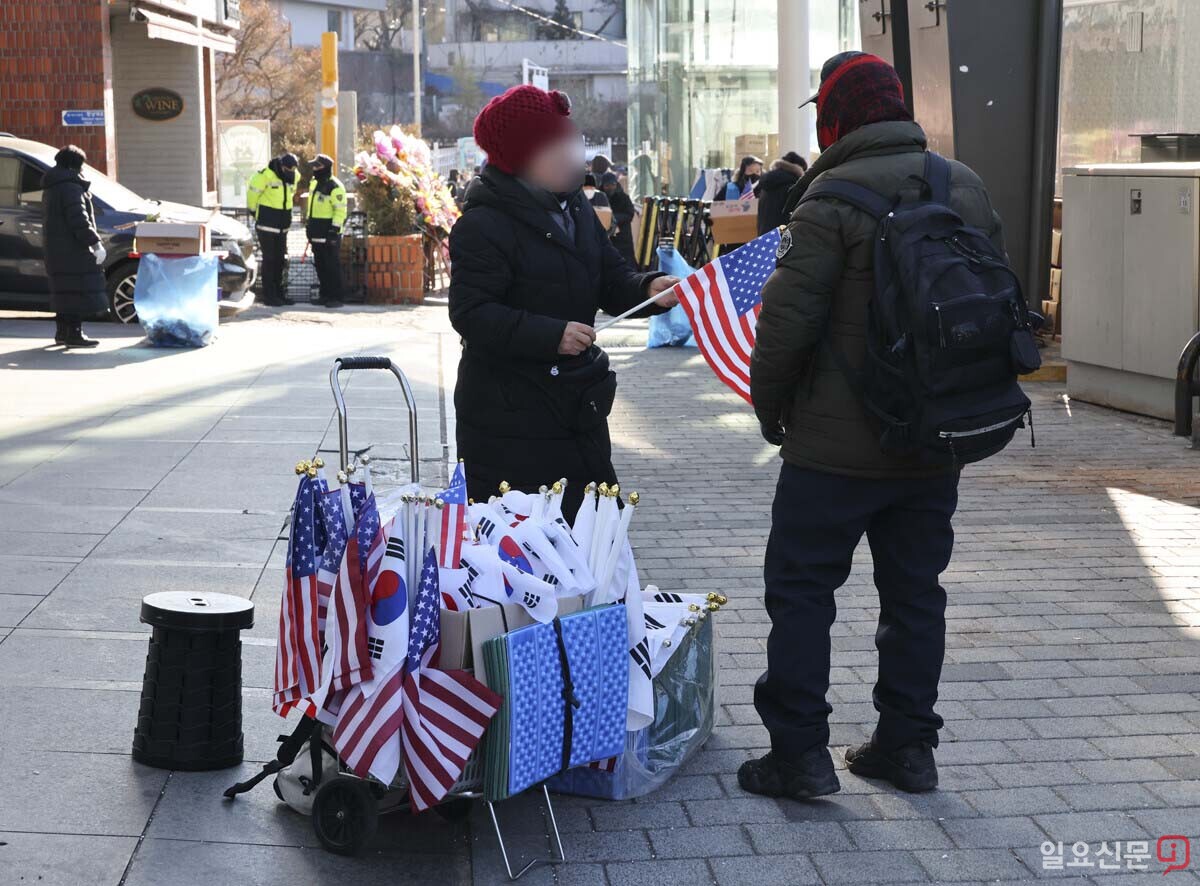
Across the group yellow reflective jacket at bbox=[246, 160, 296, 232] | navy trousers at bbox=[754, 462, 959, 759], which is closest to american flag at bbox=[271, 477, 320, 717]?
navy trousers at bbox=[754, 462, 959, 759]

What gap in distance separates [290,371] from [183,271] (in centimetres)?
198

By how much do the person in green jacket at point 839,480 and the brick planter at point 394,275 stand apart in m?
16.5

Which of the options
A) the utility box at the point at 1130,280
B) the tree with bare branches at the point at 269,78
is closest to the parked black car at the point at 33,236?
the utility box at the point at 1130,280

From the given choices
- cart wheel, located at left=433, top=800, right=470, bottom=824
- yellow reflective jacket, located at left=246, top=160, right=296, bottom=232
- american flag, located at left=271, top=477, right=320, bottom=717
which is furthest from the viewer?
yellow reflective jacket, located at left=246, top=160, right=296, bottom=232

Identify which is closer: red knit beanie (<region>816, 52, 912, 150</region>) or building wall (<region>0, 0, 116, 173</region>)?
red knit beanie (<region>816, 52, 912, 150</region>)

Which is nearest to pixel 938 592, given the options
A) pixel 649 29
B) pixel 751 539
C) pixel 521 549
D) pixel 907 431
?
pixel 907 431

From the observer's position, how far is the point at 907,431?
3.89 metres

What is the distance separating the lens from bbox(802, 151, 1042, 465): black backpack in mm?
3824

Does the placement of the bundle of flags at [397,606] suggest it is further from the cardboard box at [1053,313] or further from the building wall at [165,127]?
the building wall at [165,127]

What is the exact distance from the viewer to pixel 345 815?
3.84m

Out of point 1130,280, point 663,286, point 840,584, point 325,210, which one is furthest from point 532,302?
point 325,210

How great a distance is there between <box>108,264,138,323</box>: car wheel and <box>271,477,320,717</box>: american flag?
44.0 ft

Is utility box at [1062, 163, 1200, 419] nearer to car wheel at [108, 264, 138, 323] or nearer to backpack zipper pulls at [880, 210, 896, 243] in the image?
backpack zipper pulls at [880, 210, 896, 243]

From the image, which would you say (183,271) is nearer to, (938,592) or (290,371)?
(290,371)
